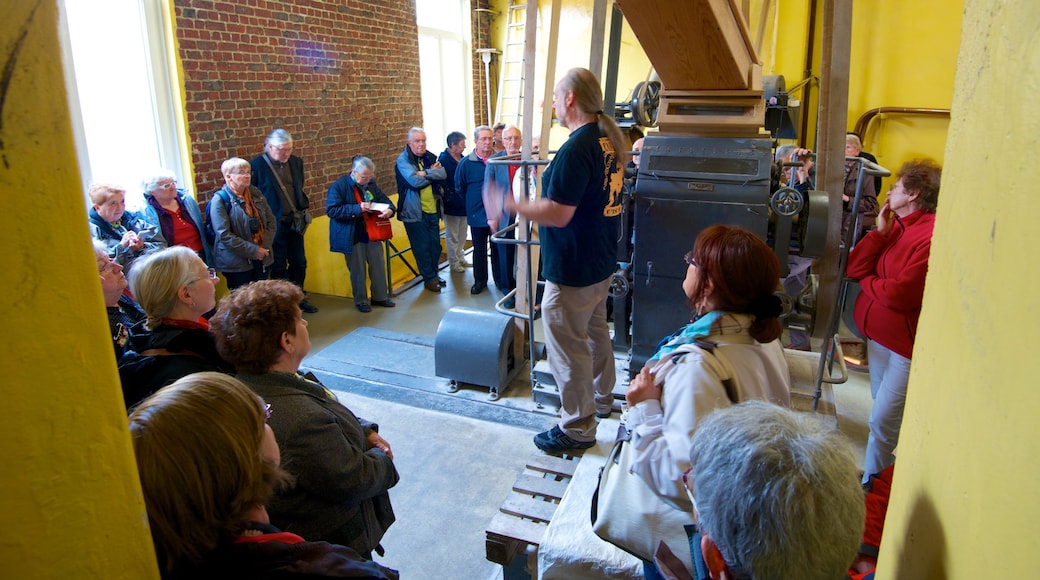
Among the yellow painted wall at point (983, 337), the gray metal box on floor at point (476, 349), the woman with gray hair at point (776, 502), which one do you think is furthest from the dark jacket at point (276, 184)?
the yellow painted wall at point (983, 337)

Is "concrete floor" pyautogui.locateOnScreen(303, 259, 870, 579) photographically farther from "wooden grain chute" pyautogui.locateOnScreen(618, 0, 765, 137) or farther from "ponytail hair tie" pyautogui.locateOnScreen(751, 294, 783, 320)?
"wooden grain chute" pyautogui.locateOnScreen(618, 0, 765, 137)

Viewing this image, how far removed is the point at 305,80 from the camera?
6.64 m

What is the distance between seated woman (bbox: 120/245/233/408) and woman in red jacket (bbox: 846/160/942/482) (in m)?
2.61

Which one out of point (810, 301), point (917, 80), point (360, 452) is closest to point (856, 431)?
point (810, 301)

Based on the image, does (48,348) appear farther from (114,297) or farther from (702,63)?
(702,63)

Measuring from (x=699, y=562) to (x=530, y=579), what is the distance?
1.60 meters

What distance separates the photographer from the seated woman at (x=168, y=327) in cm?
196

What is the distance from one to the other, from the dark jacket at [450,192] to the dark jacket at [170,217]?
8.54 ft

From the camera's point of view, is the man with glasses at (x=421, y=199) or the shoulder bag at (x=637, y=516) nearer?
the shoulder bag at (x=637, y=516)

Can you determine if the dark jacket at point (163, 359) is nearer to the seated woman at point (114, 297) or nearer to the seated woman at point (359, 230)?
the seated woman at point (114, 297)

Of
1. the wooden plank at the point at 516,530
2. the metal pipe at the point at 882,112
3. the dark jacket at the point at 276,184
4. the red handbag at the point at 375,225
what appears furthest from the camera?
the metal pipe at the point at 882,112

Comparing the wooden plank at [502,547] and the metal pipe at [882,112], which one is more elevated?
the metal pipe at [882,112]

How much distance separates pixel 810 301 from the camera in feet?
13.7

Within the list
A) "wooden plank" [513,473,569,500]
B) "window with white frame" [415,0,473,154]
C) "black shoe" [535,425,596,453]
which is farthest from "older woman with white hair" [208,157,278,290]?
"window with white frame" [415,0,473,154]
